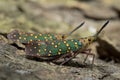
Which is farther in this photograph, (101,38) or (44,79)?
(101,38)

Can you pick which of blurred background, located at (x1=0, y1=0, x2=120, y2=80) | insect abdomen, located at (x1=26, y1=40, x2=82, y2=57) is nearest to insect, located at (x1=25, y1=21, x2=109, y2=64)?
insect abdomen, located at (x1=26, y1=40, x2=82, y2=57)

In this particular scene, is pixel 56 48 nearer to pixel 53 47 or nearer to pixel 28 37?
pixel 53 47

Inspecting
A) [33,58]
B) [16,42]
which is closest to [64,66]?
[33,58]

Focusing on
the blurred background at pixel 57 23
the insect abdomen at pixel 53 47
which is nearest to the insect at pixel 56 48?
the insect abdomen at pixel 53 47

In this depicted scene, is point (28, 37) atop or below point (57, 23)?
atop

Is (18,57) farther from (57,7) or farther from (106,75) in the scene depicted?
(57,7)

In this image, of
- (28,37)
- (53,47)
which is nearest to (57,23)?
(28,37)
